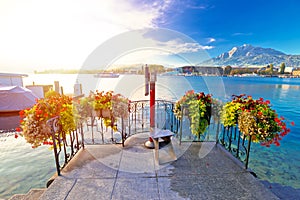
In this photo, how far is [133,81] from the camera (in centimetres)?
447

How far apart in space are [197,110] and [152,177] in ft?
5.72

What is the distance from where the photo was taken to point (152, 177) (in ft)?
7.89

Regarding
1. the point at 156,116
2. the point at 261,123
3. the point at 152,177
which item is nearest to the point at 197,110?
the point at 261,123

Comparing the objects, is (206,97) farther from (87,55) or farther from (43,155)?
(43,155)

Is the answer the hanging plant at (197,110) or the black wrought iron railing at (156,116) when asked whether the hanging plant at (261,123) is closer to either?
the hanging plant at (197,110)

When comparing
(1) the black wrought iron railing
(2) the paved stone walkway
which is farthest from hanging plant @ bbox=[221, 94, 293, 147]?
(1) the black wrought iron railing

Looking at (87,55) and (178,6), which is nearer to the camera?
(87,55)

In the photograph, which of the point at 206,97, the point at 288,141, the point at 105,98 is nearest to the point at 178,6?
the point at 206,97

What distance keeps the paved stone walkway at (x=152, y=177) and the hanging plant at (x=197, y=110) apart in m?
0.54

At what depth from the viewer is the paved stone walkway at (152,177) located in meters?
2.05

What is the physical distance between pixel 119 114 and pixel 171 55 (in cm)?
208

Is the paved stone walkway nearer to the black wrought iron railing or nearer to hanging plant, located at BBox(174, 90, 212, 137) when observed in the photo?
hanging plant, located at BBox(174, 90, 212, 137)

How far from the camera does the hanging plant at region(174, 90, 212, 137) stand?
3328 millimetres

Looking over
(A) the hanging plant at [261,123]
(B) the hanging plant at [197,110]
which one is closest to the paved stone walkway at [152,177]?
(B) the hanging plant at [197,110]
